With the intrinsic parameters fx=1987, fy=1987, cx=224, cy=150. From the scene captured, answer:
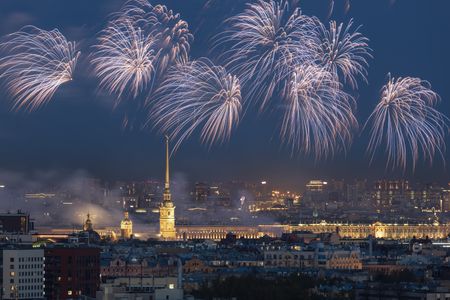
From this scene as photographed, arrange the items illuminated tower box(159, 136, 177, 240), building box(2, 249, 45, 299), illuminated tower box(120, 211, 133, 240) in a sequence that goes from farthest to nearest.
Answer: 1. illuminated tower box(120, 211, 133, 240)
2. illuminated tower box(159, 136, 177, 240)
3. building box(2, 249, 45, 299)

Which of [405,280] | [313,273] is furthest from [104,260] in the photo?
[405,280]

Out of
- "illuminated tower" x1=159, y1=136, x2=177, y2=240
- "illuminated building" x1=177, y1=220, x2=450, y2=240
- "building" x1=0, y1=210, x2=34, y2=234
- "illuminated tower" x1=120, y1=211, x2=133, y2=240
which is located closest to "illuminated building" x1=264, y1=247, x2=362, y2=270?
"building" x1=0, y1=210, x2=34, y2=234

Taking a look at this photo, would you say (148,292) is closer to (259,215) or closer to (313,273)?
(313,273)

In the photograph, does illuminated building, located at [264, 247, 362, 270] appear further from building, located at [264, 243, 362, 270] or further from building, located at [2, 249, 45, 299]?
building, located at [2, 249, 45, 299]

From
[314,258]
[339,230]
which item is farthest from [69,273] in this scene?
[339,230]

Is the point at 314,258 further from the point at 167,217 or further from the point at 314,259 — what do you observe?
the point at 167,217

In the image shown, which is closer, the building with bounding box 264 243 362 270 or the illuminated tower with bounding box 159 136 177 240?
the building with bounding box 264 243 362 270
